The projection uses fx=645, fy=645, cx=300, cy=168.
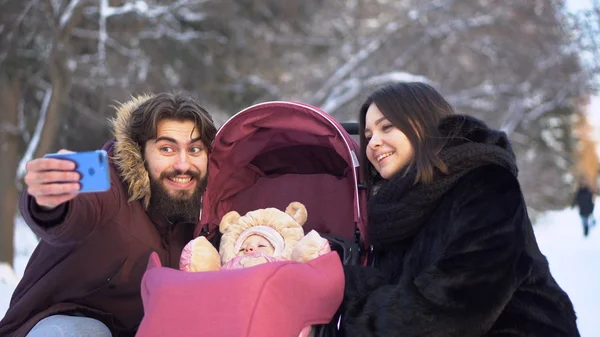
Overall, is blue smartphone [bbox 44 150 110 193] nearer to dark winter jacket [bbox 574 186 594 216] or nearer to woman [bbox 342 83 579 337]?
woman [bbox 342 83 579 337]

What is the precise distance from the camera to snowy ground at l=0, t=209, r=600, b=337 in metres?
6.93

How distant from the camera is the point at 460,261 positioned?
101 inches

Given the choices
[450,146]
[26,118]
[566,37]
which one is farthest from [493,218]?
[566,37]

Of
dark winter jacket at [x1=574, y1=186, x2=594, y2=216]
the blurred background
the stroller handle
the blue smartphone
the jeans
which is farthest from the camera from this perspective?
dark winter jacket at [x1=574, y1=186, x2=594, y2=216]

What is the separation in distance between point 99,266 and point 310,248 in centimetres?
99

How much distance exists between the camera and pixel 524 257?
2602mm

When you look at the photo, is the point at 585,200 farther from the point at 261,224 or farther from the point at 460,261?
the point at 460,261

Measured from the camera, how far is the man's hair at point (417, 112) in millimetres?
2865

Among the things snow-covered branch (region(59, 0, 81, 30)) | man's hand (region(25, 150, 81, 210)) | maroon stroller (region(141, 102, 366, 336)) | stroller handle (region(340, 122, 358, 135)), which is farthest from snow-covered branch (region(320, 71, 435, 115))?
man's hand (region(25, 150, 81, 210))

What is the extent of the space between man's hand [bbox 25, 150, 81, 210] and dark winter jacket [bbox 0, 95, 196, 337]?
0.41 meters

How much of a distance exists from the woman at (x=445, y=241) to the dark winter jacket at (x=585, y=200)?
14.4 meters

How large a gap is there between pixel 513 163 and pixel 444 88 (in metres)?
13.9

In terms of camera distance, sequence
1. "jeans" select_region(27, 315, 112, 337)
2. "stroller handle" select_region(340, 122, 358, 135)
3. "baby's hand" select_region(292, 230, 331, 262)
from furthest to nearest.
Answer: "stroller handle" select_region(340, 122, 358, 135)
"baby's hand" select_region(292, 230, 331, 262)
"jeans" select_region(27, 315, 112, 337)

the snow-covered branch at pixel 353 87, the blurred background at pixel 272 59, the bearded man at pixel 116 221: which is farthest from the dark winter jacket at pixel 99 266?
the snow-covered branch at pixel 353 87
